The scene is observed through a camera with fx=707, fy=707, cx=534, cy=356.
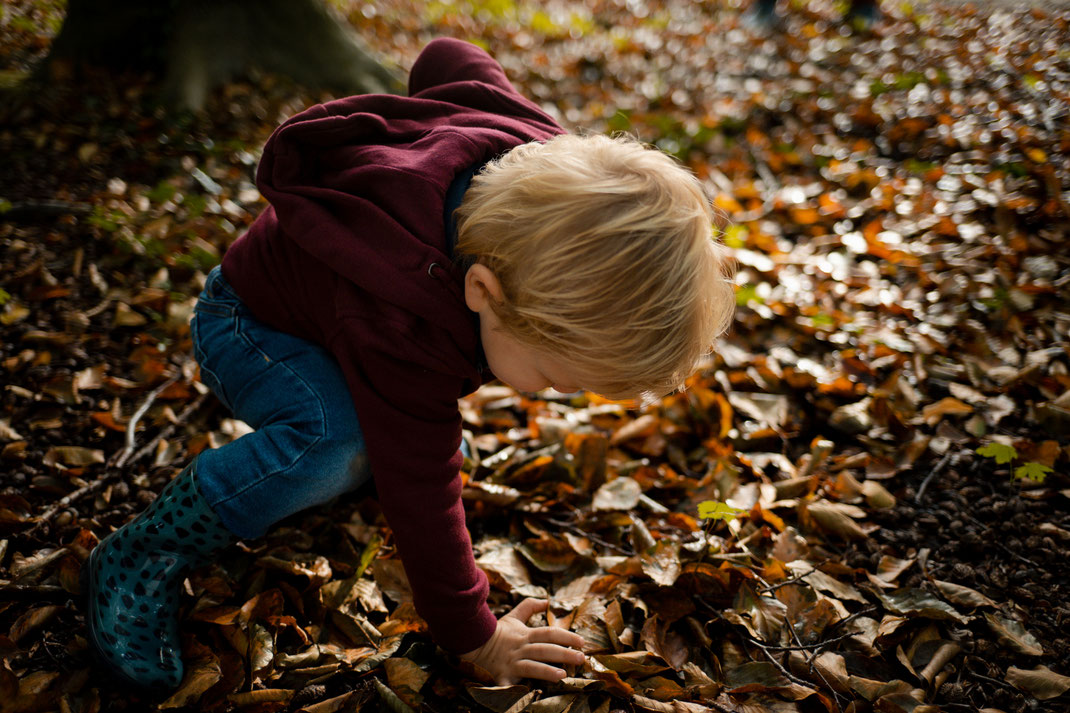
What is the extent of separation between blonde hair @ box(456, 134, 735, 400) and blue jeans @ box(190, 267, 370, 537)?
473 millimetres

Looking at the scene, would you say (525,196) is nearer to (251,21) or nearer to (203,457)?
(203,457)

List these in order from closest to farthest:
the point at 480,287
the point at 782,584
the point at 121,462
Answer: the point at 480,287 → the point at 782,584 → the point at 121,462

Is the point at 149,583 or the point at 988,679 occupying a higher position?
the point at 988,679

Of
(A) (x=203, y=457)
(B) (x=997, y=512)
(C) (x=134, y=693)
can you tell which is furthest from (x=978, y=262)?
(C) (x=134, y=693)

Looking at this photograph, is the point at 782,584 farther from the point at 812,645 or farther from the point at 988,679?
the point at 988,679

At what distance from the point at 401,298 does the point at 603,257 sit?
381 millimetres

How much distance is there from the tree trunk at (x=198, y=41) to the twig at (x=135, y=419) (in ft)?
5.83

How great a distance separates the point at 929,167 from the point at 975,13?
264cm

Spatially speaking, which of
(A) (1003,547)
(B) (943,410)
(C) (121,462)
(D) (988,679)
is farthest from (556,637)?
(B) (943,410)

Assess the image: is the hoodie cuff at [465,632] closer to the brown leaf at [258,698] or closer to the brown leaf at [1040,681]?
the brown leaf at [258,698]

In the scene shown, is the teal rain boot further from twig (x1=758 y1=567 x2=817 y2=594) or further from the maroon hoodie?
twig (x1=758 y1=567 x2=817 y2=594)

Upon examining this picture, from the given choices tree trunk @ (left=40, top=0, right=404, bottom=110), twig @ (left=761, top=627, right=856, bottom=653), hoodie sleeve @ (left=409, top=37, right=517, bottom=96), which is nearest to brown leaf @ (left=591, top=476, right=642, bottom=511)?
twig @ (left=761, top=627, right=856, bottom=653)

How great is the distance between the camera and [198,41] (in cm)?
341

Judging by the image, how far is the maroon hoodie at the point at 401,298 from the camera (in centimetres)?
133
